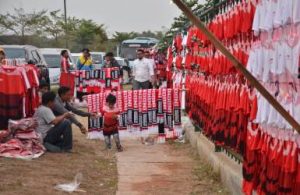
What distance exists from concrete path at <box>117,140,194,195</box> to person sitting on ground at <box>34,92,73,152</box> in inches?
38.4

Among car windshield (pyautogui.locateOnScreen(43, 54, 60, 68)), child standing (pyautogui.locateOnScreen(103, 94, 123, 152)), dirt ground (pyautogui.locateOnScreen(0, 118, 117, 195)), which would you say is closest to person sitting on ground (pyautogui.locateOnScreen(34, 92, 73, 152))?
dirt ground (pyautogui.locateOnScreen(0, 118, 117, 195))

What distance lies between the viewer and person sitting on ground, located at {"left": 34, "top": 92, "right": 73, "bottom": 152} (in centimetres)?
948

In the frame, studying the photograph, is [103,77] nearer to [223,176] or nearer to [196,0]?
[196,0]

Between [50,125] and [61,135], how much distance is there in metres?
0.23

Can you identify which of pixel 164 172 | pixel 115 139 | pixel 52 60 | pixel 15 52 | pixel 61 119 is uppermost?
pixel 15 52

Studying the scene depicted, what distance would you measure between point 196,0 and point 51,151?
4.32m

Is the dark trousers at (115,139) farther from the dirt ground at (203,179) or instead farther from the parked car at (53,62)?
the parked car at (53,62)

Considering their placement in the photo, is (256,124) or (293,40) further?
(256,124)

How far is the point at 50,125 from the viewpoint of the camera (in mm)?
9641

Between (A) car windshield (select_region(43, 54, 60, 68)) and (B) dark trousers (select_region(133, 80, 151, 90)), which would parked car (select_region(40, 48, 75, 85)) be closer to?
(A) car windshield (select_region(43, 54, 60, 68))

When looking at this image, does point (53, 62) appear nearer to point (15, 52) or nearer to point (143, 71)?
point (15, 52)

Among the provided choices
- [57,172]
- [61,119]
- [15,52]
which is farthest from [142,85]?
[15,52]

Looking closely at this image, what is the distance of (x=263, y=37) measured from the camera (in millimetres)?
5160

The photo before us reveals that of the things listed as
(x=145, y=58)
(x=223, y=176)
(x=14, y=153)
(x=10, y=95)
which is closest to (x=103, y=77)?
(x=145, y=58)
